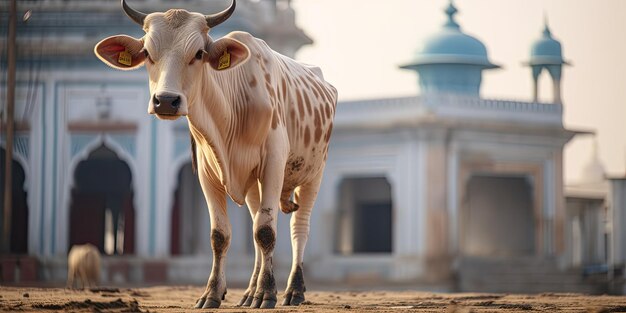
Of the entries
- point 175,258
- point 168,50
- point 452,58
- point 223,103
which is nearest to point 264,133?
point 223,103

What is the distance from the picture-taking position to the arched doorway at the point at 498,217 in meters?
29.8

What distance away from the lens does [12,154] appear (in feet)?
84.8

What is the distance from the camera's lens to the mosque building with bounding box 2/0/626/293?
2625 cm

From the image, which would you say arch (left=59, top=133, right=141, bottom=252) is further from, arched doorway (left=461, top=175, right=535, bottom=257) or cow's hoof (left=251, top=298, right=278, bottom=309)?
cow's hoof (left=251, top=298, right=278, bottom=309)

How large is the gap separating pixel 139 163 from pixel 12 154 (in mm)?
2532

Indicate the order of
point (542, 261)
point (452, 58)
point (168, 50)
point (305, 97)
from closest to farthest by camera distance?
point (168, 50), point (305, 97), point (542, 261), point (452, 58)

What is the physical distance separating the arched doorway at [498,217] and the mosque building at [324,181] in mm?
52

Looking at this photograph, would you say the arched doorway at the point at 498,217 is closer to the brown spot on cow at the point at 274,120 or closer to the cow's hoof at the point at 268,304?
the brown spot on cow at the point at 274,120

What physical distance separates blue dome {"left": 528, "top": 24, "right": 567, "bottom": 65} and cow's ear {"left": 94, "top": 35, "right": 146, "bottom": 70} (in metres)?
23.1

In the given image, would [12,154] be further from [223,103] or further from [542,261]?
[223,103]

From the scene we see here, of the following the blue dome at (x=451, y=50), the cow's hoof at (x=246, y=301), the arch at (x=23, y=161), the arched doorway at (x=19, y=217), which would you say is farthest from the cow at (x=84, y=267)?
the cow's hoof at (x=246, y=301)

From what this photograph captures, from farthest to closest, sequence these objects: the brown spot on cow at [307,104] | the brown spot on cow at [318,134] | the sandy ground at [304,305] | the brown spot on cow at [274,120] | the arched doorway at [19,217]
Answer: the arched doorway at [19,217]
the brown spot on cow at [318,134]
the brown spot on cow at [307,104]
the brown spot on cow at [274,120]
the sandy ground at [304,305]

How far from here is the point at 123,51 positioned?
8273 mm

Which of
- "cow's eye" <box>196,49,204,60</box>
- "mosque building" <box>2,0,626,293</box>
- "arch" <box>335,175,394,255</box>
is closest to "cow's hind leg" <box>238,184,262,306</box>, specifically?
"cow's eye" <box>196,49,204,60</box>
